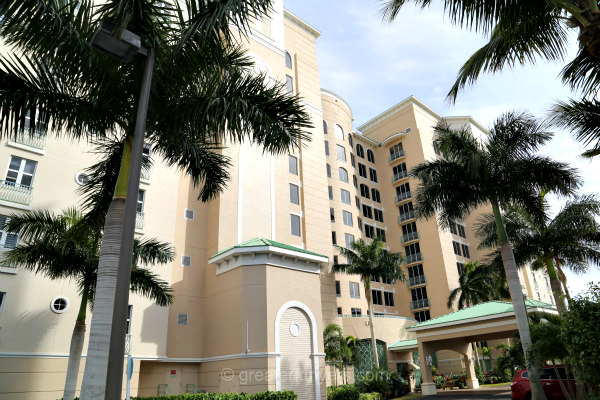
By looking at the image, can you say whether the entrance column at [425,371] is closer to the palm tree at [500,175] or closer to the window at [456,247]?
the palm tree at [500,175]

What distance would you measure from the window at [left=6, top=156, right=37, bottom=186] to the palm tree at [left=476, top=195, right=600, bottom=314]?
23956 millimetres

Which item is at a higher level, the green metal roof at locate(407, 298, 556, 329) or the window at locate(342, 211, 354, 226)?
the window at locate(342, 211, 354, 226)

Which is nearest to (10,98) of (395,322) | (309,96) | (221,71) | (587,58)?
(221,71)

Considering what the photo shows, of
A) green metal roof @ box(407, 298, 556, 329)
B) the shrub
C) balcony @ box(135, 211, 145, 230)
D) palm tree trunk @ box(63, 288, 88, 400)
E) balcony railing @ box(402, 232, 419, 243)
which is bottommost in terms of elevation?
the shrub

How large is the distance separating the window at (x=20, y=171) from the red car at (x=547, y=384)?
25.5 metres

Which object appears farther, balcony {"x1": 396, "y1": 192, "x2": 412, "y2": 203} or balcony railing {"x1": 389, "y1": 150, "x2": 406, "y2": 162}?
balcony railing {"x1": 389, "y1": 150, "x2": 406, "y2": 162}

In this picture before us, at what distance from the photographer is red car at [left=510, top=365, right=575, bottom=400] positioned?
18188mm

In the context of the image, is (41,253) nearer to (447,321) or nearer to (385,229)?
(447,321)

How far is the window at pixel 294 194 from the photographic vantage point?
35.8 metres

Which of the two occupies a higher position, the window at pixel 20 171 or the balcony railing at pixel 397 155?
the balcony railing at pixel 397 155

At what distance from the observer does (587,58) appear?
28.2ft

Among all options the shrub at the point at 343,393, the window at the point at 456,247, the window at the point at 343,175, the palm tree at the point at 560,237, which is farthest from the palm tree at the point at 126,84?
the window at the point at 456,247

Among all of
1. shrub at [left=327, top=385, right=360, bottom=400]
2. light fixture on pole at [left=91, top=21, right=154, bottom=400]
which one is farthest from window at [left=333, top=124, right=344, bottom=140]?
light fixture on pole at [left=91, top=21, right=154, bottom=400]

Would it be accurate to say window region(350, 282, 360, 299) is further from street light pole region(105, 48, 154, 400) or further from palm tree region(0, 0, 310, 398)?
street light pole region(105, 48, 154, 400)
